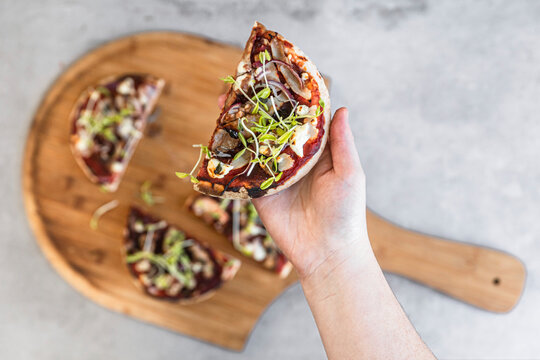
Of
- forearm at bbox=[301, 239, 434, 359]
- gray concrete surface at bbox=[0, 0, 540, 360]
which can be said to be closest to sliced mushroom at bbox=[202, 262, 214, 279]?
gray concrete surface at bbox=[0, 0, 540, 360]

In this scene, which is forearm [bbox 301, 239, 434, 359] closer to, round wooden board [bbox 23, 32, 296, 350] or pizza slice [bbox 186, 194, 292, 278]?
pizza slice [bbox 186, 194, 292, 278]

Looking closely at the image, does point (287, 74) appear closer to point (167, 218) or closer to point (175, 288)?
point (167, 218)

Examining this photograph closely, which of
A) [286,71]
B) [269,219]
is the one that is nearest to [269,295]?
[269,219]

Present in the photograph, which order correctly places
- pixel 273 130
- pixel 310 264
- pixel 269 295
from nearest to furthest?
pixel 273 130, pixel 310 264, pixel 269 295

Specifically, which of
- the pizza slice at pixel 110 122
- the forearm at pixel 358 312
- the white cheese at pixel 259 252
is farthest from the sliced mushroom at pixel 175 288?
the forearm at pixel 358 312

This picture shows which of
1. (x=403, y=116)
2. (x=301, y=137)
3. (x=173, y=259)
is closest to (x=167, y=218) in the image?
(x=173, y=259)

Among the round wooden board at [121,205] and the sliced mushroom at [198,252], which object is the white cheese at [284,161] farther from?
the sliced mushroom at [198,252]

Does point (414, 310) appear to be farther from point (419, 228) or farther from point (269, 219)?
point (269, 219)
